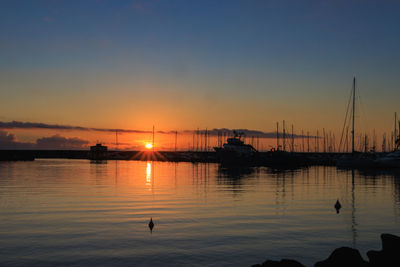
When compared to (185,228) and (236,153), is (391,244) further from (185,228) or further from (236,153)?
(236,153)

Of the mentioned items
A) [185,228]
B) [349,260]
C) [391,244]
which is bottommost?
[185,228]

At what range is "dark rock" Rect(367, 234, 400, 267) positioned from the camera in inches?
594

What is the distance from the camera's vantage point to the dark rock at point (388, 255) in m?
15.1

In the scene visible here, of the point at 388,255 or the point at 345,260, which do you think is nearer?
the point at 345,260

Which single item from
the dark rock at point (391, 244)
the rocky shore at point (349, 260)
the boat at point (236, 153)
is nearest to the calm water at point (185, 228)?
the rocky shore at point (349, 260)

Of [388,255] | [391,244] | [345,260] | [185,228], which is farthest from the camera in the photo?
[185,228]

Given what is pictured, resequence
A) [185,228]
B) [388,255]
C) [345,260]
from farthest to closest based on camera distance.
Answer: [185,228]
[388,255]
[345,260]

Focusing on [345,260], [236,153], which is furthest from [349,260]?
[236,153]

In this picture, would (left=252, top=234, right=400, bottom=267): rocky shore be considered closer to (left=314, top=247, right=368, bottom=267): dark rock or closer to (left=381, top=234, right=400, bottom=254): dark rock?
(left=314, top=247, right=368, bottom=267): dark rock

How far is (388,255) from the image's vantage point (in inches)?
614

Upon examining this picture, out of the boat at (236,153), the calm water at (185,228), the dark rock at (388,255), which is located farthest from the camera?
the boat at (236,153)

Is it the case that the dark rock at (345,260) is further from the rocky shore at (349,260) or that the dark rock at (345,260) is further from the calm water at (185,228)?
the calm water at (185,228)

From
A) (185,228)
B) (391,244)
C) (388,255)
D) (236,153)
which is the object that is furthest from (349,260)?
(236,153)

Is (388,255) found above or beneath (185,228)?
above
